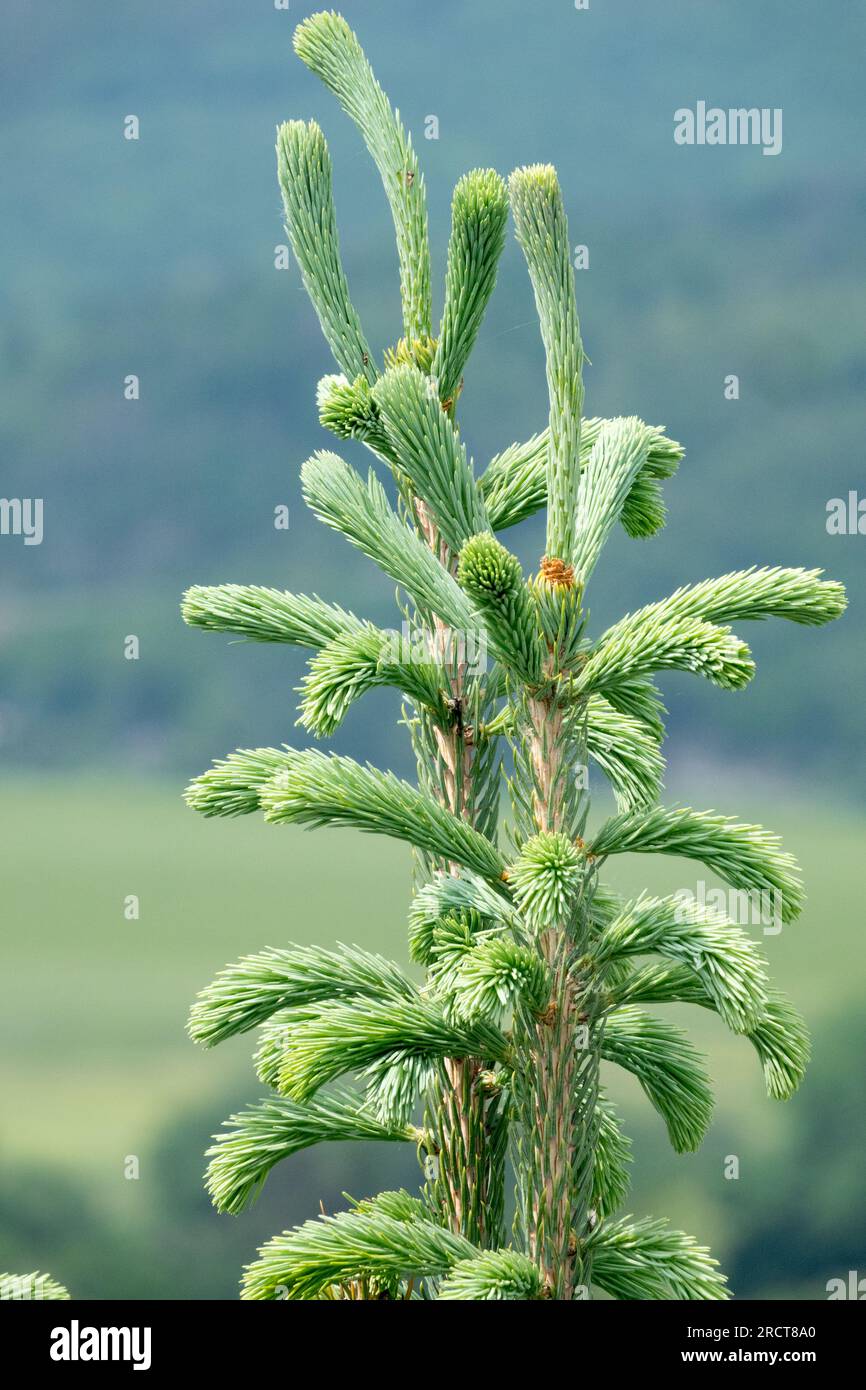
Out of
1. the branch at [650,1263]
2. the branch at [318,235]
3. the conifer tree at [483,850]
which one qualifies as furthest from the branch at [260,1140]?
the branch at [318,235]

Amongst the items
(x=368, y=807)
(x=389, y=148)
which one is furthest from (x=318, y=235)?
(x=368, y=807)

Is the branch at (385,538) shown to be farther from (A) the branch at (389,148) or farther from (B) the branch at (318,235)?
(A) the branch at (389,148)

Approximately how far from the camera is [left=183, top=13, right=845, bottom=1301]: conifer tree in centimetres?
180

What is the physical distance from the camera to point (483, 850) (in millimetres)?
1920

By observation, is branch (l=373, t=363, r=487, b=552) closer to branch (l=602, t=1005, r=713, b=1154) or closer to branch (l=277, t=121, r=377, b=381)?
branch (l=277, t=121, r=377, b=381)

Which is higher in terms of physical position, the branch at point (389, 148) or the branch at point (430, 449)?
the branch at point (389, 148)

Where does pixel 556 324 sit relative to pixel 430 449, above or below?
above

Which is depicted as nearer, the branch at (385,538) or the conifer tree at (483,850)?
the conifer tree at (483,850)

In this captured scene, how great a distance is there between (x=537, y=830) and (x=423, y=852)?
0.32m

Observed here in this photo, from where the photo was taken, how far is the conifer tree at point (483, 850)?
1805 millimetres

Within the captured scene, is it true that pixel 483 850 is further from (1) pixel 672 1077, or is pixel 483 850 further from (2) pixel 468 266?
(2) pixel 468 266

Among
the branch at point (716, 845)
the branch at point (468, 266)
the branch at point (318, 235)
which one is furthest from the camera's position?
the branch at point (318, 235)

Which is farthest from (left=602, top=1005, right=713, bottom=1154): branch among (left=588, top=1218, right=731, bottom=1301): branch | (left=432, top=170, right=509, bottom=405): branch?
(left=432, top=170, right=509, bottom=405): branch

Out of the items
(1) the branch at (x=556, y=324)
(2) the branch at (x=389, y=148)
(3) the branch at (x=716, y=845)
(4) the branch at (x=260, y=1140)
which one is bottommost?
(4) the branch at (x=260, y=1140)
